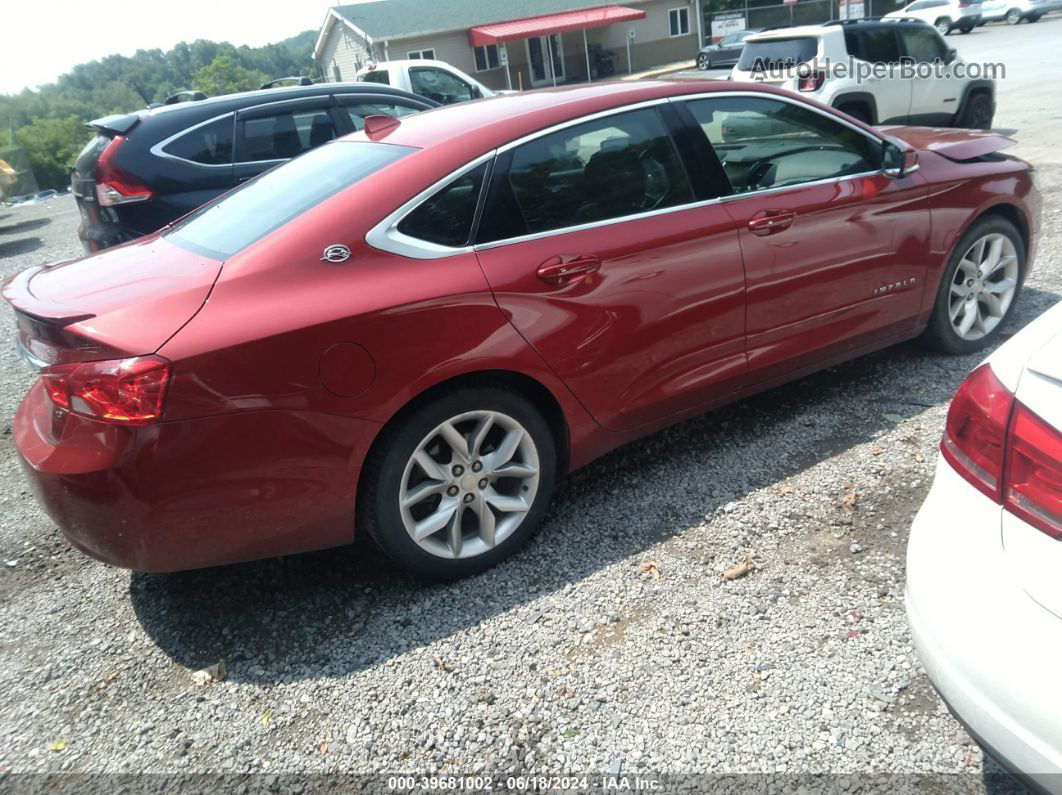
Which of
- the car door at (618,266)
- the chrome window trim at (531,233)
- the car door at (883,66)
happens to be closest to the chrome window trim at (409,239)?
the chrome window trim at (531,233)

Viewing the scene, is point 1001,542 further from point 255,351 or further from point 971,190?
point 971,190

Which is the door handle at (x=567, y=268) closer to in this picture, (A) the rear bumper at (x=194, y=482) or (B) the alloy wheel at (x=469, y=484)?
(B) the alloy wheel at (x=469, y=484)

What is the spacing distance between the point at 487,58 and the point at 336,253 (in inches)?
1591

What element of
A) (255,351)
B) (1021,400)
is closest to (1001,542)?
(1021,400)

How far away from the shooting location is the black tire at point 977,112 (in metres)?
11.9

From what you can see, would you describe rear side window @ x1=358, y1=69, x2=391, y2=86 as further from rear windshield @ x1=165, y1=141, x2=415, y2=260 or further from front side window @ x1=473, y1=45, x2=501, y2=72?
front side window @ x1=473, y1=45, x2=501, y2=72

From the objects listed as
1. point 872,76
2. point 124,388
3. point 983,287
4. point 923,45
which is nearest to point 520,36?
point 923,45

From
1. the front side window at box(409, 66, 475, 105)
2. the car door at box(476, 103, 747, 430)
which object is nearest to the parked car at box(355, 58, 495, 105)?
the front side window at box(409, 66, 475, 105)

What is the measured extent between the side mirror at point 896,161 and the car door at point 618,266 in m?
1.10

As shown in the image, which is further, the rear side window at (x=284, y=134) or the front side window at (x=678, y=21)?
the front side window at (x=678, y=21)

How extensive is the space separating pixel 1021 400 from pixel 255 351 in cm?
210

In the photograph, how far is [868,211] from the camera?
406 cm

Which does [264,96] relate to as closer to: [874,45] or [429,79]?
[429,79]

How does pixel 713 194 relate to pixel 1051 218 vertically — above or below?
above
